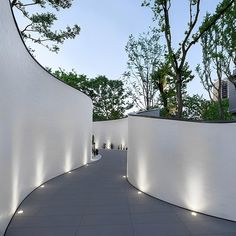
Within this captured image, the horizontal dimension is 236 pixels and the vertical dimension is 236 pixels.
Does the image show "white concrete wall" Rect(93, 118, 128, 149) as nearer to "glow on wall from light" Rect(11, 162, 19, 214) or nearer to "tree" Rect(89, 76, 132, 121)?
"tree" Rect(89, 76, 132, 121)

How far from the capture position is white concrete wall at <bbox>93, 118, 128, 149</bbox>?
19.5m

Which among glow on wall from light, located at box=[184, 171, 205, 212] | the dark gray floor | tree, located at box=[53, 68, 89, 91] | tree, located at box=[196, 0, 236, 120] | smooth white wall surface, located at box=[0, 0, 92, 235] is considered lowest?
the dark gray floor

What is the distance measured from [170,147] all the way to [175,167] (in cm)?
47

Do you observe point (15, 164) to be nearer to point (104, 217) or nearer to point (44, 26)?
point (104, 217)

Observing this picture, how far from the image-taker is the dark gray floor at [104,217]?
3.45 m

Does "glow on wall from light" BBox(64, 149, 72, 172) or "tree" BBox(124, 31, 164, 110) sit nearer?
"glow on wall from light" BBox(64, 149, 72, 172)

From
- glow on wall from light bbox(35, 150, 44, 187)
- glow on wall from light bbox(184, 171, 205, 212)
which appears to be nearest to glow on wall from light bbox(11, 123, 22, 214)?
glow on wall from light bbox(35, 150, 44, 187)

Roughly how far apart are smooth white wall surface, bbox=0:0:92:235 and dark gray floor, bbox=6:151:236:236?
419 mm

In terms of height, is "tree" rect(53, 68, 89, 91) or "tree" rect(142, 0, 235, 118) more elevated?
"tree" rect(53, 68, 89, 91)

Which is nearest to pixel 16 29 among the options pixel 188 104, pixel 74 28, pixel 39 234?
pixel 39 234

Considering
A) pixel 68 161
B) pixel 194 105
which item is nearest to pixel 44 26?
pixel 68 161

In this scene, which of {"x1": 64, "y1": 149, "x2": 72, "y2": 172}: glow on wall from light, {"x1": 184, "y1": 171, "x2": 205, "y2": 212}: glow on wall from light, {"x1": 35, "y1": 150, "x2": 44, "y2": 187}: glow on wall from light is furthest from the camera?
{"x1": 64, "y1": 149, "x2": 72, "y2": 172}: glow on wall from light

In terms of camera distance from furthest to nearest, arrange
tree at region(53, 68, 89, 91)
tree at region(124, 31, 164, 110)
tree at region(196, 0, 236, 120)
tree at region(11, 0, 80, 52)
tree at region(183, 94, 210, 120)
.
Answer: tree at region(53, 68, 89, 91) < tree at region(183, 94, 210, 120) < tree at region(124, 31, 164, 110) < tree at region(196, 0, 236, 120) < tree at region(11, 0, 80, 52)

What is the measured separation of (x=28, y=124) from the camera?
5.14 metres
